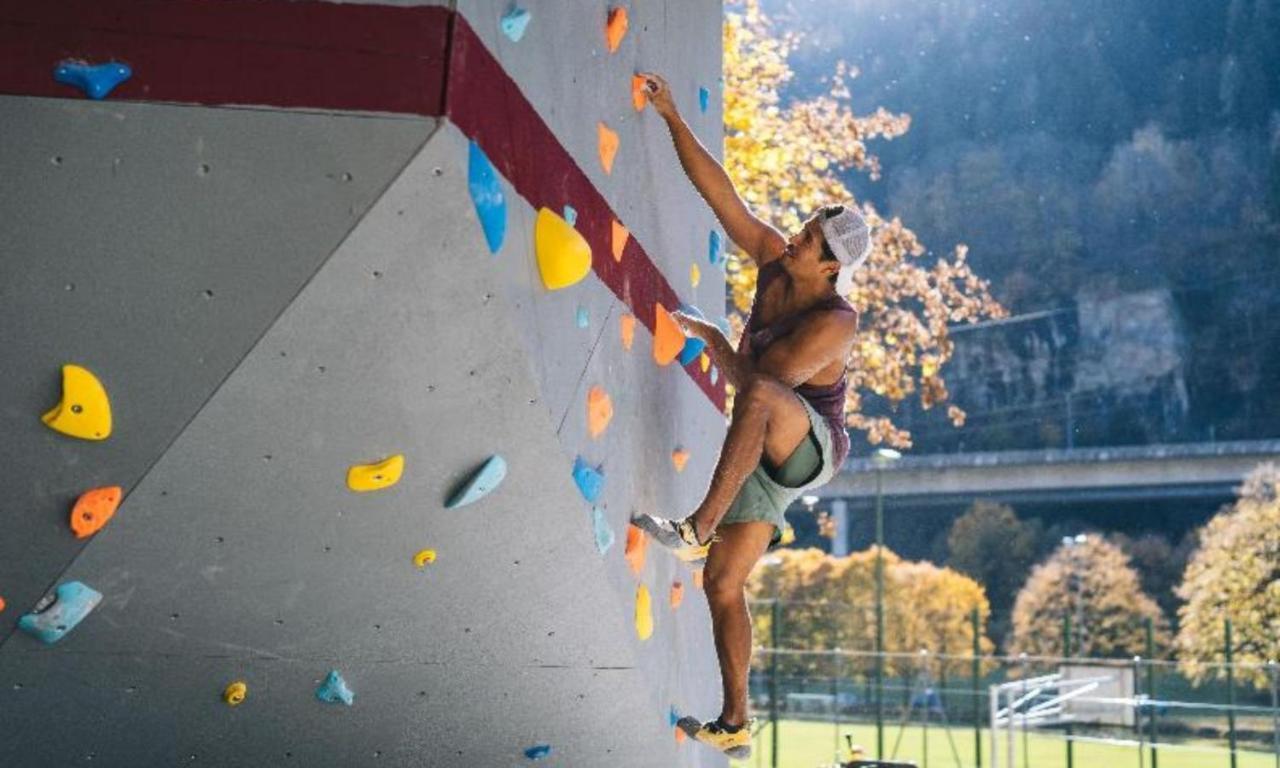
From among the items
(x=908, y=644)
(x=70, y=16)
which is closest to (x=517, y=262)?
(x=70, y=16)

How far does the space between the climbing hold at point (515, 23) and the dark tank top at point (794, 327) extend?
1.38 m

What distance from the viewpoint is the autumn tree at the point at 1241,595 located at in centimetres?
3039

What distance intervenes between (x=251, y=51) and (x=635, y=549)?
Result: 5.97 feet

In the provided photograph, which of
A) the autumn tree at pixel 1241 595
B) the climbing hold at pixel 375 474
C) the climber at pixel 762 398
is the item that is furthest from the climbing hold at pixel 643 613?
the autumn tree at pixel 1241 595

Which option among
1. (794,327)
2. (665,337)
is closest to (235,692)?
(665,337)

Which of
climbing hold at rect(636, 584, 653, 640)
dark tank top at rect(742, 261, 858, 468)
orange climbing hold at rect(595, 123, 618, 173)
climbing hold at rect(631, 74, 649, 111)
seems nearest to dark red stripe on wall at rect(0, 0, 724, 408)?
orange climbing hold at rect(595, 123, 618, 173)

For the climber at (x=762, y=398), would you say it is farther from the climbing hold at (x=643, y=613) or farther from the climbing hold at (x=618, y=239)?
the climbing hold at (x=618, y=239)

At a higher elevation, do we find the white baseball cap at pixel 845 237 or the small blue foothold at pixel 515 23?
the white baseball cap at pixel 845 237

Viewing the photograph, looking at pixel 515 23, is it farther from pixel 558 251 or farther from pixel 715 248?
pixel 715 248

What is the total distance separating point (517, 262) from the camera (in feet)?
9.64

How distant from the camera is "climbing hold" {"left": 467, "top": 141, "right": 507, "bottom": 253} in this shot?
268 cm

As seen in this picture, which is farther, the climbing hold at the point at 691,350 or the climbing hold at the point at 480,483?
the climbing hold at the point at 691,350

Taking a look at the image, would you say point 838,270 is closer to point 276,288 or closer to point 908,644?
point 276,288

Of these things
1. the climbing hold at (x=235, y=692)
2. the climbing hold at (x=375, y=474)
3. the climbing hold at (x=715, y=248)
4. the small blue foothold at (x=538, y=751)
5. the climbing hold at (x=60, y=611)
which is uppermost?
the climbing hold at (x=715, y=248)
